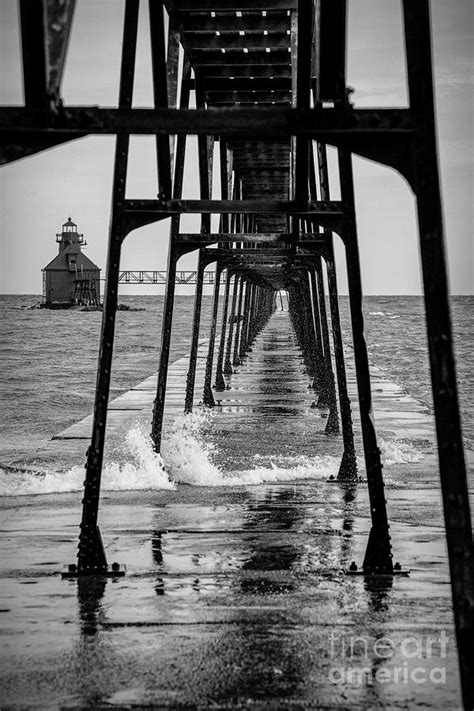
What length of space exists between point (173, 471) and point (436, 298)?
5950 millimetres

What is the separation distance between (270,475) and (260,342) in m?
32.6

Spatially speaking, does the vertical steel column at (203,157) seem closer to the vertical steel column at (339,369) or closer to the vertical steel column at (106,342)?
the vertical steel column at (339,369)

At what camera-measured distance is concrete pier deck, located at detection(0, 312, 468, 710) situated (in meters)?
3.66

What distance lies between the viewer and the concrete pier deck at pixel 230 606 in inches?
144

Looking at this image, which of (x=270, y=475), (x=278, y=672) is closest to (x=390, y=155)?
(x=278, y=672)

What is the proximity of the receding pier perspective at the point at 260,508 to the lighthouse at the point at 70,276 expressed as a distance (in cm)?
7937

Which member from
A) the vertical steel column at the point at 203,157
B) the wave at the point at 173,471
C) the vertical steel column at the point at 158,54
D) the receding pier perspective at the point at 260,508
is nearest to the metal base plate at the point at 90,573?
the receding pier perspective at the point at 260,508

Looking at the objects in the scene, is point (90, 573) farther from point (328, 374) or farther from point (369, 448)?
point (328, 374)

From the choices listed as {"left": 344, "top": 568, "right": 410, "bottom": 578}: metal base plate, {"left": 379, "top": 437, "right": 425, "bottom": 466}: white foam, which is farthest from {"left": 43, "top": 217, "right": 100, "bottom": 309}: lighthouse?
{"left": 344, "top": 568, "right": 410, "bottom": 578}: metal base plate

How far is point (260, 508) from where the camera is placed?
728 centimetres

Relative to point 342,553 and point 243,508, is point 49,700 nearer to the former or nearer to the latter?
point 342,553

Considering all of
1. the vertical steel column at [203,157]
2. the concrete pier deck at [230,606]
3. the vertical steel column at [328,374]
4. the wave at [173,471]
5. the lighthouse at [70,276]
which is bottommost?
the concrete pier deck at [230,606]

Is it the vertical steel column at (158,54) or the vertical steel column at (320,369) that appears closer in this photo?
the vertical steel column at (158,54)

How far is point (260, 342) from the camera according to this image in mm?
41406
